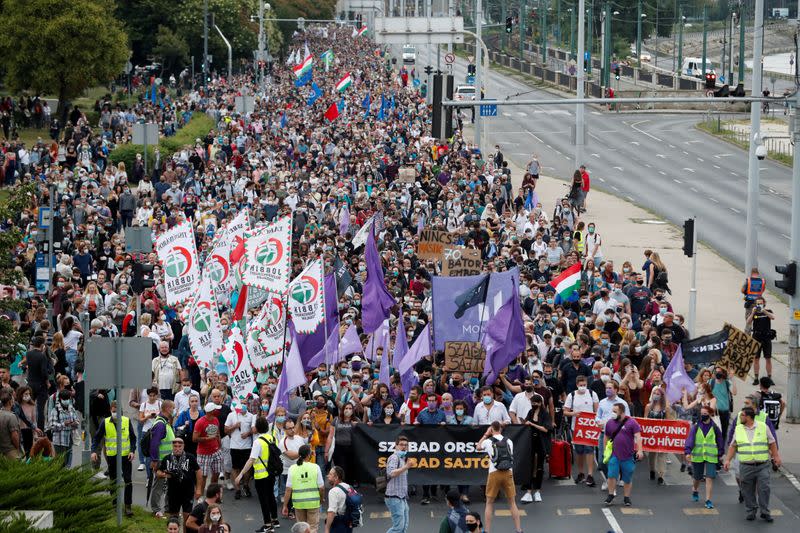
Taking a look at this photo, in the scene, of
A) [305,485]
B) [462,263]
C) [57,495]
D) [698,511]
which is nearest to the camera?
[57,495]

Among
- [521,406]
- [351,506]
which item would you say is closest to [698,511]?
[521,406]

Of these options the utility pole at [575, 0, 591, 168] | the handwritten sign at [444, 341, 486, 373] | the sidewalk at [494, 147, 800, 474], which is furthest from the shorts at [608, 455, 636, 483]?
the utility pole at [575, 0, 591, 168]

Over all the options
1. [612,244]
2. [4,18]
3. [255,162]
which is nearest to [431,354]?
[612,244]

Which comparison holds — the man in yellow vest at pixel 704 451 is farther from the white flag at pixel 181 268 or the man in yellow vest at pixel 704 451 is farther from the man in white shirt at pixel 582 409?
the white flag at pixel 181 268

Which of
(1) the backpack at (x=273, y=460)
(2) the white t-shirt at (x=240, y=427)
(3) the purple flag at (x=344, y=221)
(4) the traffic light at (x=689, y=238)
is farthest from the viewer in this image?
(3) the purple flag at (x=344, y=221)

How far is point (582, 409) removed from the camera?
20.5 meters

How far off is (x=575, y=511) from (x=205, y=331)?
6283mm

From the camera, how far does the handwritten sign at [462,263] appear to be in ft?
92.4

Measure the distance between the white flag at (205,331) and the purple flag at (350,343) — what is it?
192 centimetres

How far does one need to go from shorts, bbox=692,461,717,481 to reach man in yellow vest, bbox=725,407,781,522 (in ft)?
0.87

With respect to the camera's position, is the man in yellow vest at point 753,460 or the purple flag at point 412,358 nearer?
the man in yellow vest at point 753,460

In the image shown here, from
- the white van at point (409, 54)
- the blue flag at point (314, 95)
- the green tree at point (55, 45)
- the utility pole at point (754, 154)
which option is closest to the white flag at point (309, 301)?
the utility pole at point (754, 154)

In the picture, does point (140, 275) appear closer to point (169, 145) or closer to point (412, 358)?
point (412, 358)

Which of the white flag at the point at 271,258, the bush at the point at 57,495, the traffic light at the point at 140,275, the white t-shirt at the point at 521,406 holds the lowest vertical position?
the white t-shirt at the point at 521,406
